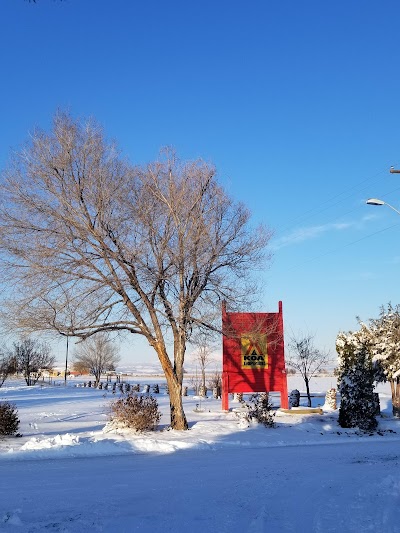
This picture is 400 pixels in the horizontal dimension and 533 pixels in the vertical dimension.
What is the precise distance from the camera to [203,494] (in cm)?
743

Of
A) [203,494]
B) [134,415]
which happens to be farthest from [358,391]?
[203,494]

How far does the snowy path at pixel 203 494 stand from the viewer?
5871 mm

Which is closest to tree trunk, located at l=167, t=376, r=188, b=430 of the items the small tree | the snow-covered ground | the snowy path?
the snow-covered ground

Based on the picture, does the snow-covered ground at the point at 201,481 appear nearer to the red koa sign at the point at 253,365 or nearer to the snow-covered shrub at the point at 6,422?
the snow-covered shrub at the point at 6,422

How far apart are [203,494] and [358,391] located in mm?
12276

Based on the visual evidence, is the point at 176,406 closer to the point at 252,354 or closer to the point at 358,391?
the point at 358,391

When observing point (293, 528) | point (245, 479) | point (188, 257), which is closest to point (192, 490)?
point (245, 479)

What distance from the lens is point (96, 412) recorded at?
2439cm

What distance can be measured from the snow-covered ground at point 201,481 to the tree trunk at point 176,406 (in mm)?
504

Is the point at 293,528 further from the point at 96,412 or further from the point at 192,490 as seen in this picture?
the point at 96,412

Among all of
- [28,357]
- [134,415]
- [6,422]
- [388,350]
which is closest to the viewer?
[6,422]

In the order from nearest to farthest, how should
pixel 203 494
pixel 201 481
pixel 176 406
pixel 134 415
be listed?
1. pixel 203 494
2. pixel 201 481
3. pixel 134 415
4. pixel 176 406

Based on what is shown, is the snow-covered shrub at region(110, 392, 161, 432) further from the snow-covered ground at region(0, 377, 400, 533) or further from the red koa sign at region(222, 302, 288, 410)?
the red koa sign at region(222, 302, 288, 410)

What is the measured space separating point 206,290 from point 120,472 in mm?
8333
